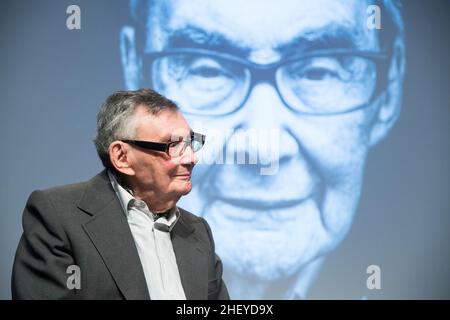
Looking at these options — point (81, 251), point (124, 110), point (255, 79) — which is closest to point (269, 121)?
point (255, 79)

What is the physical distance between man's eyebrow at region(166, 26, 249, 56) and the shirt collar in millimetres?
1400

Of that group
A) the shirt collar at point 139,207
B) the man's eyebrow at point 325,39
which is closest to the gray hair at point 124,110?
the shirt collar at point 139,207

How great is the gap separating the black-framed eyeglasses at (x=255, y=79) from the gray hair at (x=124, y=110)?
125 centimetres

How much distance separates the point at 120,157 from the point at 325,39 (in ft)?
5.61

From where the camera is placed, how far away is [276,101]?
3.24 meters

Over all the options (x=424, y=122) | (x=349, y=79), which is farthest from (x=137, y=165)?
(x=424, y=122)

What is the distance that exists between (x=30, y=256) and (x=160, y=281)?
0.38 metres

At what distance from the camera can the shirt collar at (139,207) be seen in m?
1.88

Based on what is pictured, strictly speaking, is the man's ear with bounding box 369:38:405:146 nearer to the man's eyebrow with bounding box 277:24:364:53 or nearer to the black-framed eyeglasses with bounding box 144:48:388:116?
the black-framed eyeglasses with bounding box 144:48:388:116

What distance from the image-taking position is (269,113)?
3.22m

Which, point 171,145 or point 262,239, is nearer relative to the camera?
point 171,145

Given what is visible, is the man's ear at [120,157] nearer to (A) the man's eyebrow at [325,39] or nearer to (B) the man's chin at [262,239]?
(B) the man's chin at [262,239]

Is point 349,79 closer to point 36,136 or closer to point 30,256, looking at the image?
point 36,136

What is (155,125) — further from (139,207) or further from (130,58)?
(130,58)
